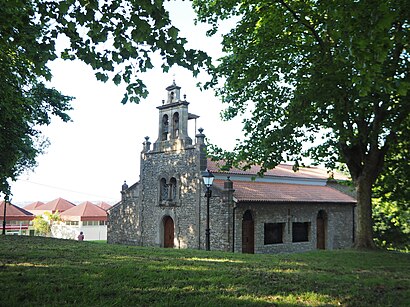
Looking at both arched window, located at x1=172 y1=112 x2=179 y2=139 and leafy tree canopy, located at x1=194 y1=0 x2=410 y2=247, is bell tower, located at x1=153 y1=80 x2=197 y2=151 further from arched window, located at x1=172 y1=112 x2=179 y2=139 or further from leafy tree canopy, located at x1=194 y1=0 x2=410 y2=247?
leafy tree canopy, located at x1=194 y1=0 x2=410 y2=247

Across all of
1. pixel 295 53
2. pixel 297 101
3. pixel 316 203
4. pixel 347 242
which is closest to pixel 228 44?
pixel 295 53

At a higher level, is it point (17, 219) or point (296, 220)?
point (296, 220)

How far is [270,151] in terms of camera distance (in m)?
13.0

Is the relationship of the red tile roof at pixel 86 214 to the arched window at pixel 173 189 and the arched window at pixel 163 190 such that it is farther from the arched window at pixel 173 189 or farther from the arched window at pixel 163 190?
the arched window at pixel 173 189

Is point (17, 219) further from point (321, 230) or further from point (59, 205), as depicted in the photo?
point (321, 230)

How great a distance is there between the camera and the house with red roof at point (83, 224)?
146 feet

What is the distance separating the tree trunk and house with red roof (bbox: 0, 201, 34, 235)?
36827 mm

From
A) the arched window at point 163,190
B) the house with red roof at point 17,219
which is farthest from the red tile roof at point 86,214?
the arched window at point 163,190

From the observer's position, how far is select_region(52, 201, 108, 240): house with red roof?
44500 mm

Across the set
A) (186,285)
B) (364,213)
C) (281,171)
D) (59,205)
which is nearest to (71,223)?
(59,205)

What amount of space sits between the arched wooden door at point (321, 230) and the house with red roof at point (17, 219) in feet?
99.6

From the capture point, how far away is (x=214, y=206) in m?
22.6

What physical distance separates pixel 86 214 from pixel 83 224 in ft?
3.93

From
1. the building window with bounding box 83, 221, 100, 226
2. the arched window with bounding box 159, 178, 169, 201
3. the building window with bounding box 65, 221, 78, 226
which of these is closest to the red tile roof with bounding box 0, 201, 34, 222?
the building window with bounding box 65, 221, 78, 226
